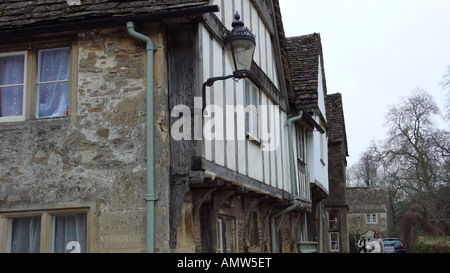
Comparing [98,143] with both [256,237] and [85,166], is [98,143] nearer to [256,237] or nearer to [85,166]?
[85,166]

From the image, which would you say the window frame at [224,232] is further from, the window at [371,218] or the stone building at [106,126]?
the window at [371,218]

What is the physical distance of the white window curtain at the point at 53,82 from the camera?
8117 mm

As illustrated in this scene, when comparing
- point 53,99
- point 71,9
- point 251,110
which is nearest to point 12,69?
point 53,99

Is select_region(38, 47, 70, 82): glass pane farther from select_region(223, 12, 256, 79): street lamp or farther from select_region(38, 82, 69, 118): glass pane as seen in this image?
select_region(223, 12, 256, 79): street lamp

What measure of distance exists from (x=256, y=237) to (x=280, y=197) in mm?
1040

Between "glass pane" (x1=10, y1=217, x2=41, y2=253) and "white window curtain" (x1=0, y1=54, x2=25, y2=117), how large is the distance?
1.57m

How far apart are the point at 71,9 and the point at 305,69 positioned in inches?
409

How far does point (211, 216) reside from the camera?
9.07 metres

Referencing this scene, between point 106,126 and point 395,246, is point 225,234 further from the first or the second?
point 395,246

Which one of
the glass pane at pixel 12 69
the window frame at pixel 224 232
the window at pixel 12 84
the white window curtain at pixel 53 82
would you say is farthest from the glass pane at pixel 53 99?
the window frame at pixel 224 232

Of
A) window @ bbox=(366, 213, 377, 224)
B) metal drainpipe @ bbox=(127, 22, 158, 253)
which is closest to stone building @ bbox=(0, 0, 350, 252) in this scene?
metal drainpipe @ bbox=(127, 22, 158, 253)

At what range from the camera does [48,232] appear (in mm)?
7742
